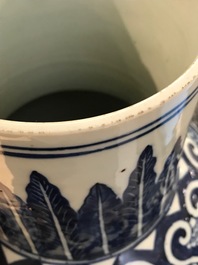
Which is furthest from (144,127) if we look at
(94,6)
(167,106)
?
(94,6)

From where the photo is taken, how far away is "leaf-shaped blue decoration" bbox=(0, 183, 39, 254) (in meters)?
0.26

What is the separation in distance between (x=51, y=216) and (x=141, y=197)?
0.05m

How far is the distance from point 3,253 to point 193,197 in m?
0.12

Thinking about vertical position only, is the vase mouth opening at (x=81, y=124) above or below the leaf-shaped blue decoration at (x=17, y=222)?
above

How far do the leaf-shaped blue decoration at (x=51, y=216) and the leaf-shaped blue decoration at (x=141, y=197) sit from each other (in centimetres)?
3

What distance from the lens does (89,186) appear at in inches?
9.9

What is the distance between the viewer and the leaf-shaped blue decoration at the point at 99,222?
0.26 metres

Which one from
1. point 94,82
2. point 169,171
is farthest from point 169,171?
point 94,82

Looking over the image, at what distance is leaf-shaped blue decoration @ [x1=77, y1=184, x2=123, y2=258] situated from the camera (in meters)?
0.26

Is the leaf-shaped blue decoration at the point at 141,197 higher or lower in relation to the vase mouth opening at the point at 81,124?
lower

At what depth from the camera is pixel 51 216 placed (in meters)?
0.28

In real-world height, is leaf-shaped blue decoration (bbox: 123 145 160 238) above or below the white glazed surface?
below

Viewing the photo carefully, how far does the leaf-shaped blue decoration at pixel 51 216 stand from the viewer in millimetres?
250

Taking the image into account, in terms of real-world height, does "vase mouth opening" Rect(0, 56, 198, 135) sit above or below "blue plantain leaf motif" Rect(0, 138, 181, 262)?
above
